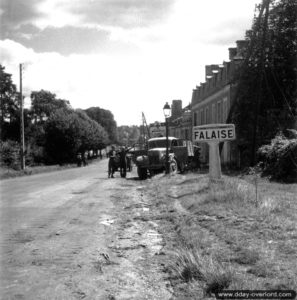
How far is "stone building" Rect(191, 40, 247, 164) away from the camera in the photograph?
36062 millimetres

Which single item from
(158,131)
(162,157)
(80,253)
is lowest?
(80,253)

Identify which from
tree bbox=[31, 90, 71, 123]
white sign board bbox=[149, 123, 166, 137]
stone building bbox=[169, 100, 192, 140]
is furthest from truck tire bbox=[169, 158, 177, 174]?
tree bbox=[31, 90, 71, 123]

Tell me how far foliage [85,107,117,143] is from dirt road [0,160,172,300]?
11695 cm

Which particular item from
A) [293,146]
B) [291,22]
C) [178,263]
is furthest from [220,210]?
[291,22]

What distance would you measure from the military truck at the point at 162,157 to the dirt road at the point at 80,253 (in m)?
13.5

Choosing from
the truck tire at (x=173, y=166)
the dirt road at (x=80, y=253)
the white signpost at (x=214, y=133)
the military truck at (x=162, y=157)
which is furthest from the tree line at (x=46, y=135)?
the dirt road at (x=80, y=253)

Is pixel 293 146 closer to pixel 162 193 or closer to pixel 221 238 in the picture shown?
pixel 162 193

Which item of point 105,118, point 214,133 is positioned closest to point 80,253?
point 214,133

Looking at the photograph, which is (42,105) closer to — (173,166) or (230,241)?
(173,166)

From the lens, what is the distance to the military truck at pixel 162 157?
26.9 meters

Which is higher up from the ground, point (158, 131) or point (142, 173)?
point (158, 131)

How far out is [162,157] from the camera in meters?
27.6

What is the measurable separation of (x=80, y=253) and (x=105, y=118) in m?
125

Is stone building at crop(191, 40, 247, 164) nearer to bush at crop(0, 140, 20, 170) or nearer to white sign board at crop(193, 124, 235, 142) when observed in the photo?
white sign board at crop(193, 124, 235, 142)
